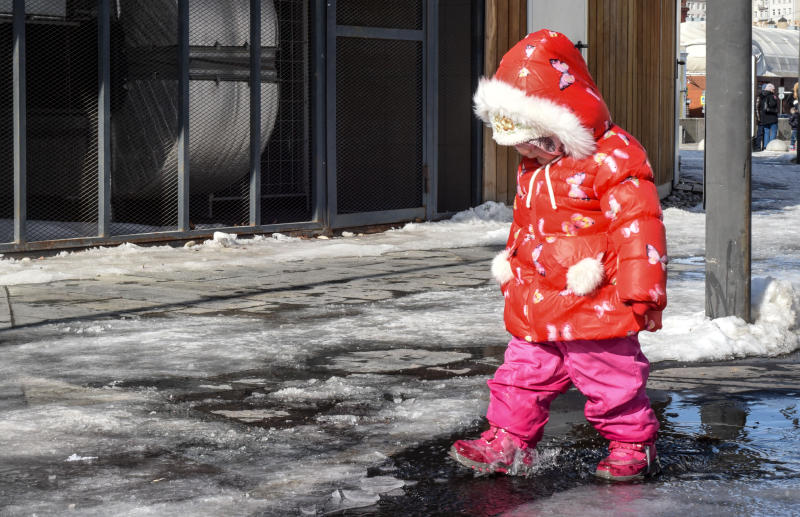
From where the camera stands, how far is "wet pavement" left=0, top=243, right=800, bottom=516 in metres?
3.55

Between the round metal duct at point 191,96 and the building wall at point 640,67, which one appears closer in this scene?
the round metal duct at point 191,96

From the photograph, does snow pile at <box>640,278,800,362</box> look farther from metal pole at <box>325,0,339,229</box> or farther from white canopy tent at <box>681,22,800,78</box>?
white canopy tent at <box>681,22,800,78</box>

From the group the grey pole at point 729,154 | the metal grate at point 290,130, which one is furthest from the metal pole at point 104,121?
the grey pole at point 729,154

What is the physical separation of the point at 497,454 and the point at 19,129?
690 centimetres

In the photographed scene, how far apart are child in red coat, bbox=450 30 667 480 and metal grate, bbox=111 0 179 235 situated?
7.12 m

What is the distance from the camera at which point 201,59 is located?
1086cm

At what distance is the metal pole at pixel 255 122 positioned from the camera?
1118 cm

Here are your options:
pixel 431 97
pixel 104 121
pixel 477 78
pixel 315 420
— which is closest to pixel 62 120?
pixel 104 121

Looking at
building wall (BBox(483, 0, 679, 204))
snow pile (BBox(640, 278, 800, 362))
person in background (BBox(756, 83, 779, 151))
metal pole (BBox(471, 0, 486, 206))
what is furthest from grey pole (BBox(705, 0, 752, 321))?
person in background (BBox(756, 83, 779, 151))

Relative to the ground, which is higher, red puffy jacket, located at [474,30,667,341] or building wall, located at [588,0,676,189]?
building wall, located at [588,0,676,189]

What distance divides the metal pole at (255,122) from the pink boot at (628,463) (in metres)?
7.82

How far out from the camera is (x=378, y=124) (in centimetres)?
1242

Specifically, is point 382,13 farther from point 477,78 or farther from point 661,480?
point 661,480

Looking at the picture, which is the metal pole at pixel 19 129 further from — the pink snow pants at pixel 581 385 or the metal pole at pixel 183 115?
the pink snow pants at pixel 581 385
